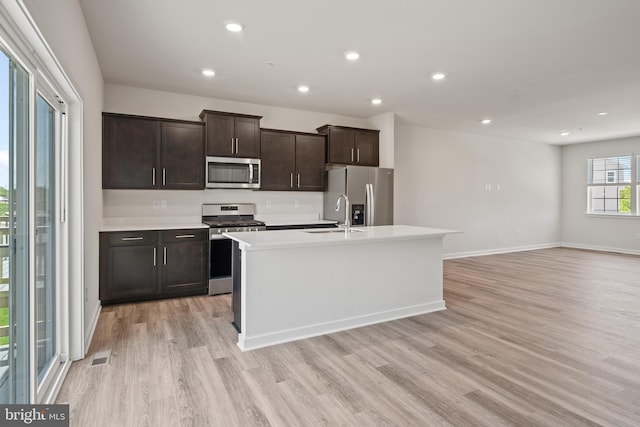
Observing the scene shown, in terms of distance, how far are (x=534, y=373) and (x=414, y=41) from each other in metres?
2.77

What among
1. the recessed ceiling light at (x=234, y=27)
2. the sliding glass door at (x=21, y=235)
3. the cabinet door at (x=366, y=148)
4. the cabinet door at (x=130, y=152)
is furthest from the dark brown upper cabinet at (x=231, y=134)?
the sliding glass door at (x=21, y=235)

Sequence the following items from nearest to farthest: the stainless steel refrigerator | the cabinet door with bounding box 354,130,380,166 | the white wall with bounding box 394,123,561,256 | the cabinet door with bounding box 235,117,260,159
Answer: the cabinet door with bounding box 235,117,260,159, the stainless steel refrigerator, the cabinet door with bounding box 354,130,380,166, the white wall with bounding box 394,123,561,256

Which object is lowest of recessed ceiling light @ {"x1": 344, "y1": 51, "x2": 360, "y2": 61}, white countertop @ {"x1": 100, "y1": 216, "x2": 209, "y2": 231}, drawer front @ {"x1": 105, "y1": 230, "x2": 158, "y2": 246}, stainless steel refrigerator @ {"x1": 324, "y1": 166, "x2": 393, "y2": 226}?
drawer front @ {"x1": 105, "y1": 230, "x2": 158, "y2": 246}

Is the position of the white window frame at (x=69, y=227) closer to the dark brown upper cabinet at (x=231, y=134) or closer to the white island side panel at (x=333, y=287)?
the white island side panel at (x=333, y=287)

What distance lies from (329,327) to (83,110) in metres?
2.66

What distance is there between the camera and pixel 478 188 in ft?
25.5

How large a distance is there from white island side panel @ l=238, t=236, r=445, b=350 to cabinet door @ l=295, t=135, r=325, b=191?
85.6 inches

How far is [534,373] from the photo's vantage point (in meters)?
2.52

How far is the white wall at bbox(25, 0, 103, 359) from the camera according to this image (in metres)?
1.93

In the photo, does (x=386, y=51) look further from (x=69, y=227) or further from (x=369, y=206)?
(x=69, y=227)

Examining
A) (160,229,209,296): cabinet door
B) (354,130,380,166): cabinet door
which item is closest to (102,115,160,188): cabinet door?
(160,229,209,296): cabinet door

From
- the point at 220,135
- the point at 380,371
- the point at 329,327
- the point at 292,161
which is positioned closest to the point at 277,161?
the point at 292,161

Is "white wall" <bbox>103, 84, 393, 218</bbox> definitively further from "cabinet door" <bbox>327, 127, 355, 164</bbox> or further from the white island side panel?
the white island side panel

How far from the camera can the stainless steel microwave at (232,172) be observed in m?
4.75
